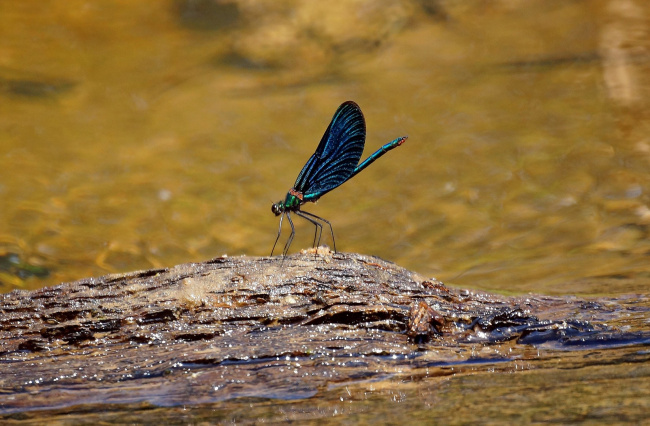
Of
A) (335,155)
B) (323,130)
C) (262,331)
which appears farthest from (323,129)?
(262,331)

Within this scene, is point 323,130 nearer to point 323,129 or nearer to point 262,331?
point 323,129

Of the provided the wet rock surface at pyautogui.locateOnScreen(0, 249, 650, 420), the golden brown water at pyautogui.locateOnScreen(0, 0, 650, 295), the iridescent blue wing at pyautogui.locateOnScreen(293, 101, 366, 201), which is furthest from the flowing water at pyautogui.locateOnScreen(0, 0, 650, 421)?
the wet rock surface at pyautogui.locateOnScreen(0, 249, 650, 420)

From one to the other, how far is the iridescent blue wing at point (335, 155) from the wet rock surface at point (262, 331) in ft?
1.94

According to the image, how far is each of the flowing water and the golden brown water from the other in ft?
0.05

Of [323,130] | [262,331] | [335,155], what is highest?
[323,130]

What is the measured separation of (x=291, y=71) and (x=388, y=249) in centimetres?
209

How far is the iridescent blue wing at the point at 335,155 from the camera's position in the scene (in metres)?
3.69

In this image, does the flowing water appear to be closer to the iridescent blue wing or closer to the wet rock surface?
the iridescent blue wing

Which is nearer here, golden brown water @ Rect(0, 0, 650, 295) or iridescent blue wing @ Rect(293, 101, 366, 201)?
iridescent blue wing @ Rect(293, 101, 366, 201)

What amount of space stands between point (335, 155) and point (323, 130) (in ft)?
7.74

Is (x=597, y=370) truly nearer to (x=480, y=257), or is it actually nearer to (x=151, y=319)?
(x=151, y=319)

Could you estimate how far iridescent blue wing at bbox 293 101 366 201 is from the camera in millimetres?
3686

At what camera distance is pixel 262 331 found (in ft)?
9.27

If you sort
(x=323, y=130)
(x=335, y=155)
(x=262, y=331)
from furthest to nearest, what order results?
(x=323, y=130) → (x=335, y=155) → (x=262, y=331)
